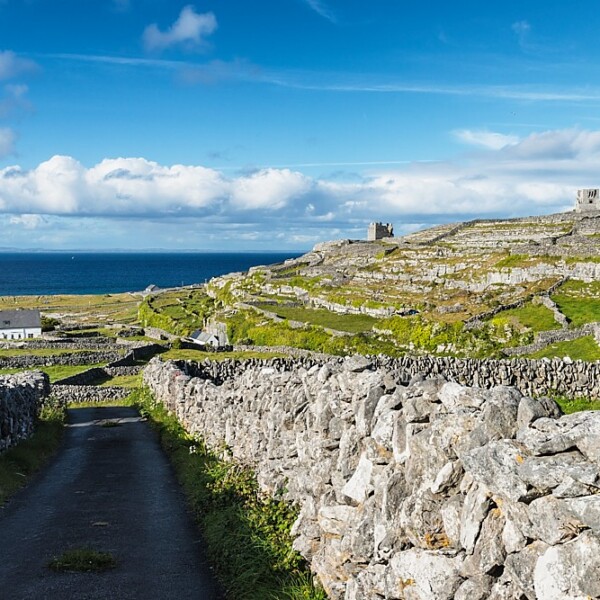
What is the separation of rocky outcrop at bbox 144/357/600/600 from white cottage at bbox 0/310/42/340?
9313 centimetres

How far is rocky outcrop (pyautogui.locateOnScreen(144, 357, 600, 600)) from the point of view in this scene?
5.99 metres

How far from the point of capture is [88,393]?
47.0 metres

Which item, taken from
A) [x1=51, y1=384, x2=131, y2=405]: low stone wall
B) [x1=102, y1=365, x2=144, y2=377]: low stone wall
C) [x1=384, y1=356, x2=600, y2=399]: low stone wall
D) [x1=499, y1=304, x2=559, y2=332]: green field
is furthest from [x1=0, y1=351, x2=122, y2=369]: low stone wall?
[x1=384, y1=356, x2=600, y2=399]: low stone wall

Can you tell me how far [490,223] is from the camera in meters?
140

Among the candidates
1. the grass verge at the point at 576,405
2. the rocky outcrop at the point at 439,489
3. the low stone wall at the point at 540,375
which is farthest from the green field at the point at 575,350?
the rocky outcrop at the point at 439,489

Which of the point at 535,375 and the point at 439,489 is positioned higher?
the point at 439,489

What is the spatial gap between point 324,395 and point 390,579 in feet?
15.8

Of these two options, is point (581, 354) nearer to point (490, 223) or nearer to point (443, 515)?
point (443, 515)

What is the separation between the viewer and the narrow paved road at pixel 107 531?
12227 millimetres

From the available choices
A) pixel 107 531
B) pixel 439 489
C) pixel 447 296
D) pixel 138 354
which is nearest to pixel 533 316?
pixel 447 296

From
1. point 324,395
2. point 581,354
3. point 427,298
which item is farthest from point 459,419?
point 427,298

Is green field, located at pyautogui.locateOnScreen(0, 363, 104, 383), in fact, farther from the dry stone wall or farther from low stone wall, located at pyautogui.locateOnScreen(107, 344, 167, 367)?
the dry stone wall

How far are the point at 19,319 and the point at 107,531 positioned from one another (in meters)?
92.6

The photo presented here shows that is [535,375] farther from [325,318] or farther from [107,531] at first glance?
[325,318]
